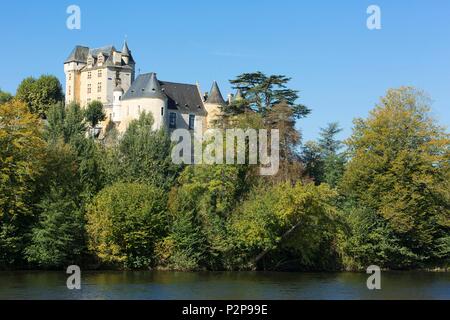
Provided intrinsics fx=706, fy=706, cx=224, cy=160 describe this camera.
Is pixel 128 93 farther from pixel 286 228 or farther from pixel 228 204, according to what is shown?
pixel 286 228

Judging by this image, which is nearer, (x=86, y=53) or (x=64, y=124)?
(x=64, y=124)

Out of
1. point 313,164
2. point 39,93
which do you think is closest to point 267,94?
point 313,164

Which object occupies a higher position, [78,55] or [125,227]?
[78,55]

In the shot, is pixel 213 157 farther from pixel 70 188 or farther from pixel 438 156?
pixel 438 156

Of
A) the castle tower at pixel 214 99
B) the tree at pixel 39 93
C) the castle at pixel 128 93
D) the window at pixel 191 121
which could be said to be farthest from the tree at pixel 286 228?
the tree at pixel 39 93

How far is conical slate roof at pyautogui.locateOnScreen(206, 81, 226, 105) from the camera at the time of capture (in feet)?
274

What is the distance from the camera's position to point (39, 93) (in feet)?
278

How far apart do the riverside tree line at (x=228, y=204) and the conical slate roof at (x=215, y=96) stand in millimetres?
34420

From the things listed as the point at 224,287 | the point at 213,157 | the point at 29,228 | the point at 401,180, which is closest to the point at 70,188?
the point at 29,228

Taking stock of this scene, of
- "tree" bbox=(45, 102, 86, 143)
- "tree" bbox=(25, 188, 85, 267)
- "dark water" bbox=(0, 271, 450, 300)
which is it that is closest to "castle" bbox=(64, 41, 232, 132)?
"tree" bbox=(45, 102, 86, 143)

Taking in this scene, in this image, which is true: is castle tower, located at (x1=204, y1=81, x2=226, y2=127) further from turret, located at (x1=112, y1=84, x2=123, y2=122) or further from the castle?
turret, located at (x1=112, y1=84, x2=123, y2=122)

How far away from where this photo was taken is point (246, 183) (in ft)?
141

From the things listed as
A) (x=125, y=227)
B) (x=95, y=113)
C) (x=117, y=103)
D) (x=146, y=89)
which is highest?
(x=146, y=89)

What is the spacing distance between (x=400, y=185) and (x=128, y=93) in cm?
4128
